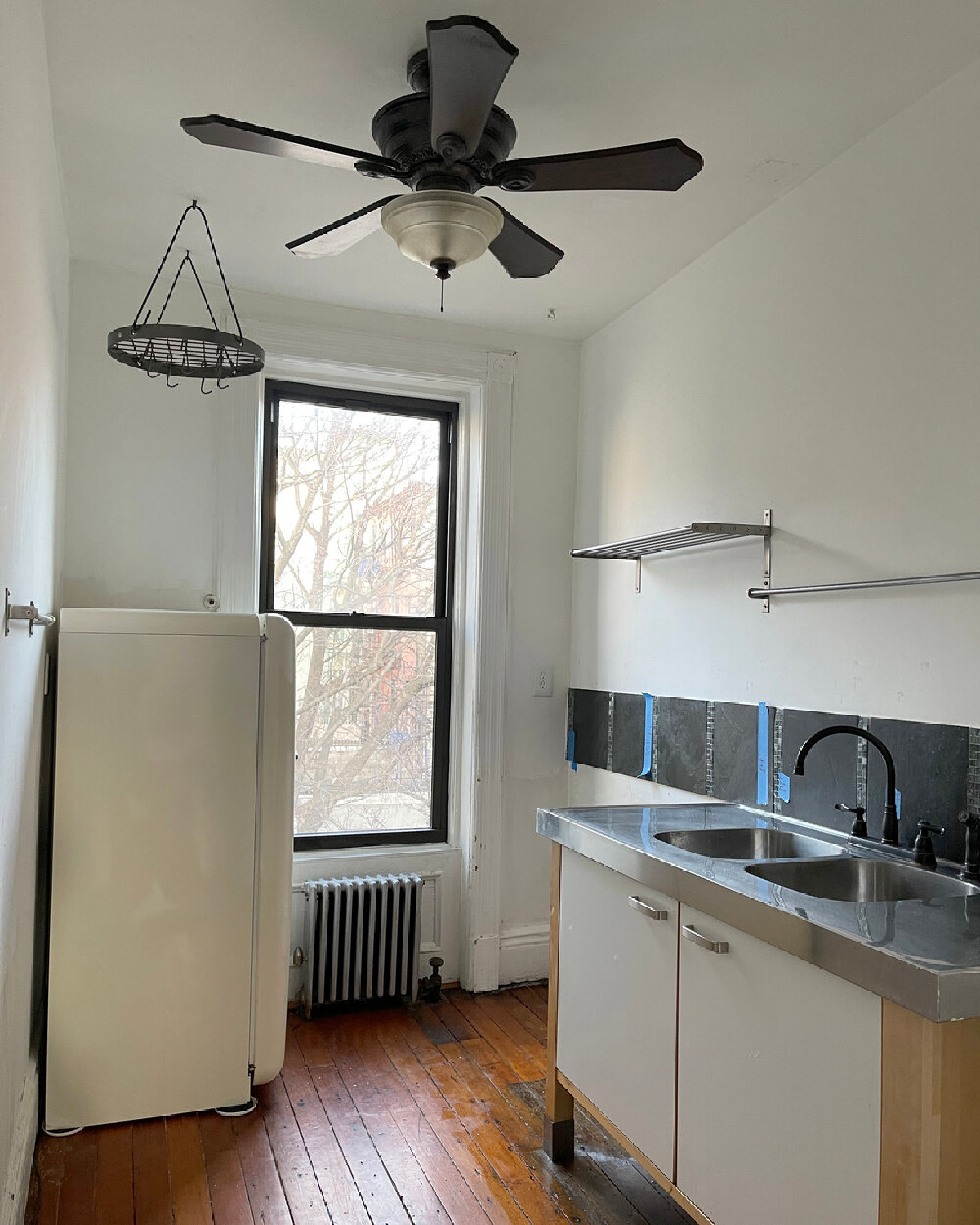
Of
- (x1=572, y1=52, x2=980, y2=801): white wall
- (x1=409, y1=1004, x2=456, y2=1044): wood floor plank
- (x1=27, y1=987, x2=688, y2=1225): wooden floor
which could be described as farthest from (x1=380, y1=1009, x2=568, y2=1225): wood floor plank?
(x1=572, y1=52, x2=980, y2=801): white wall

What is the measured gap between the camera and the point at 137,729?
9.32 ft

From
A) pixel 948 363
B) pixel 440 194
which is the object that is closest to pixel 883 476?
pixel 948 363

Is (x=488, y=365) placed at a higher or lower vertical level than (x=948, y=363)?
higher

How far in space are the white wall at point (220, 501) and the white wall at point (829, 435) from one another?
1.49 feet

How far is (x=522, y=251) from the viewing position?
7.82 feet

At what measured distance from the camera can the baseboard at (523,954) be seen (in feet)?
12.8

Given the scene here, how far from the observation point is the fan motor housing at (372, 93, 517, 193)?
6.91 ft

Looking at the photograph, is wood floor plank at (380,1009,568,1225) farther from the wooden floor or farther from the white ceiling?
the white ceiling

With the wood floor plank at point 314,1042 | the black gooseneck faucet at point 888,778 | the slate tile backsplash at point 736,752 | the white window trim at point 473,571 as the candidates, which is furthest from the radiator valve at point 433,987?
the black gooseneck faucet at point 888,778

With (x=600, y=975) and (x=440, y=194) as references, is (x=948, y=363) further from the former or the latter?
(x=600, y=975)

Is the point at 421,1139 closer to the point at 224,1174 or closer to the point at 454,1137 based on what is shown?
the point at 454,1137

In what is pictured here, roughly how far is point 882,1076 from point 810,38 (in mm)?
2001

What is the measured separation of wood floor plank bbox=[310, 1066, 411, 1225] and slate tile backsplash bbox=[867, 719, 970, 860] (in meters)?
1.47

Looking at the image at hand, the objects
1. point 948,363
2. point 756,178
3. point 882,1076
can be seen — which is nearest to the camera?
point 882,1076
